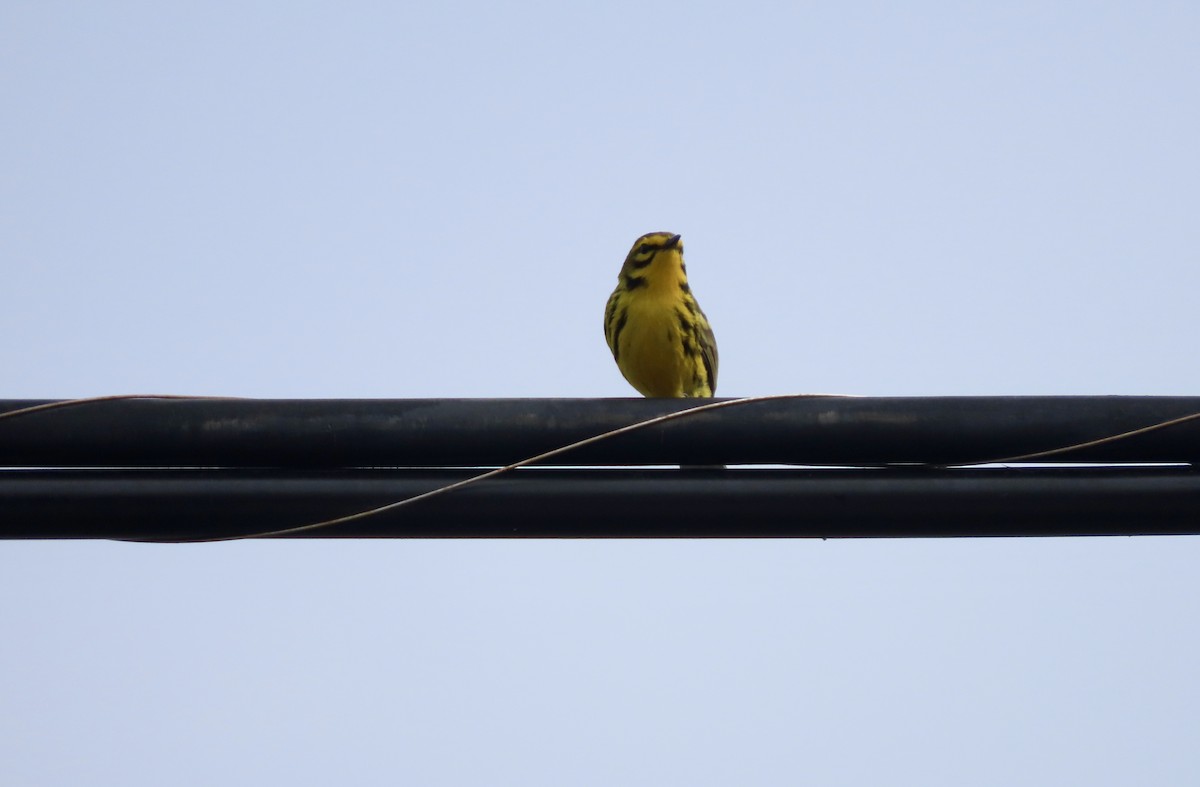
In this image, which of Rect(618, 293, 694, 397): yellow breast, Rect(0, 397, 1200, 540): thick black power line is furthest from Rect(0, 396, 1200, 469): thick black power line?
Rect(618, 293, 694, 397): yellow breast

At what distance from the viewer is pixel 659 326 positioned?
914cm

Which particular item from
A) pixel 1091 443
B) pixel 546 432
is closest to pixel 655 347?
pixel 546 432

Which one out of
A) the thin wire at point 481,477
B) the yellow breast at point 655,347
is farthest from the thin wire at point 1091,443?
the yellow breast at point 655,347

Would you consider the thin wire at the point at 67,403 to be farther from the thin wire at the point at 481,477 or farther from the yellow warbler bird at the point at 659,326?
the yellow warbler bird at the point at 659,326

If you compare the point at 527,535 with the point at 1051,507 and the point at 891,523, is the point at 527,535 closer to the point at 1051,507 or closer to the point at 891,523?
the point at 891,523

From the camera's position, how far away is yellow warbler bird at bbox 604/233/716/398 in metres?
9.17

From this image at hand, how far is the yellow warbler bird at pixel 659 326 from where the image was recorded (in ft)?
30.1

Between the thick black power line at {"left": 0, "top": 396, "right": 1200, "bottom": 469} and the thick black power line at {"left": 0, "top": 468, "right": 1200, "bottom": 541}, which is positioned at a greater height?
the thick black power line at {"left": 0, "top": 396, "right": 1200, "bottom": 469}

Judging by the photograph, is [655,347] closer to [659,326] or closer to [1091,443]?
[659,326]

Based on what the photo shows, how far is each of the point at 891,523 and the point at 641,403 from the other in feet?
2.88

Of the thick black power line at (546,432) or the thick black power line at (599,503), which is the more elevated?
the thick black power line at (546,432)

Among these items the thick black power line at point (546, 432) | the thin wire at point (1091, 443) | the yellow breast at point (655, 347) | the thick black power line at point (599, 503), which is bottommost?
the thick black power line at point (599, 503)

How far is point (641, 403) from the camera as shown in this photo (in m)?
4.87

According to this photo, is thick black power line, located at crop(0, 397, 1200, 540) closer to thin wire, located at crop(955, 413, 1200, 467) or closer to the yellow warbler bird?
thin wire, located at crop(955, 413, 1200, 467)
